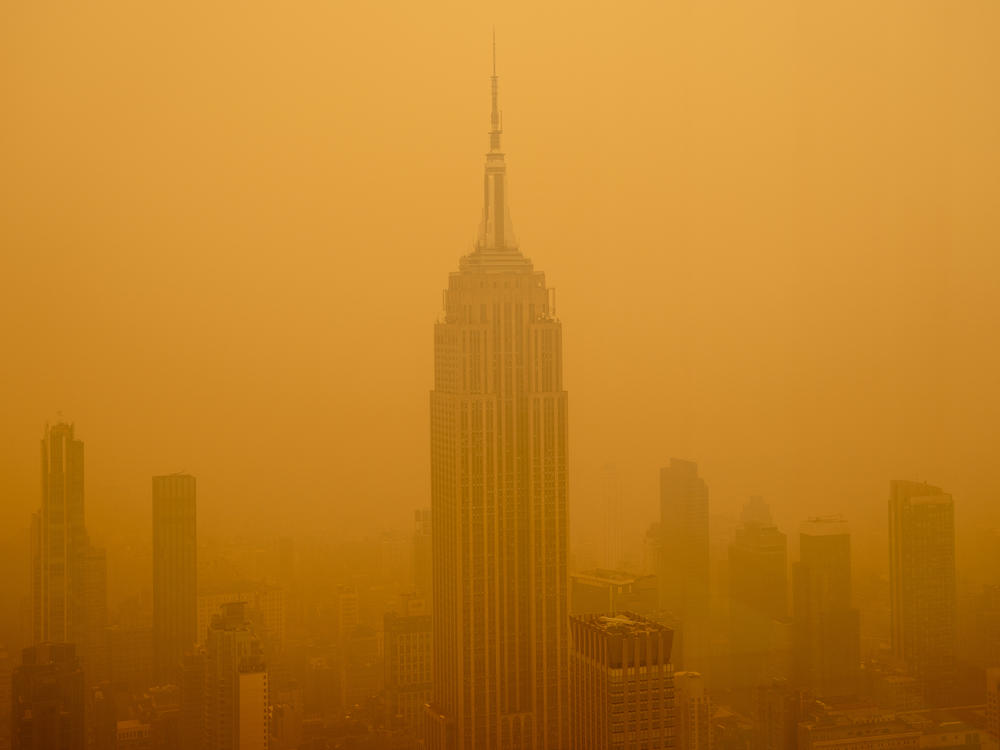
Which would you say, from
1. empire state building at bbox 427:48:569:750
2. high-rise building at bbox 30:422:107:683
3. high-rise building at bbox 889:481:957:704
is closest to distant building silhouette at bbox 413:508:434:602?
empire state building at bbox 427:48:569:750

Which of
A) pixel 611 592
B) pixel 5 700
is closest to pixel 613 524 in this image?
pixel 611 592

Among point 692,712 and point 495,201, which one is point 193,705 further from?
point 495,201

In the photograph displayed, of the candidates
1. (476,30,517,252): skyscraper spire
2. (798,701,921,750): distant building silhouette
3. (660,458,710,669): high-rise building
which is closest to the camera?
(798,701,921,750): distant building silhouette

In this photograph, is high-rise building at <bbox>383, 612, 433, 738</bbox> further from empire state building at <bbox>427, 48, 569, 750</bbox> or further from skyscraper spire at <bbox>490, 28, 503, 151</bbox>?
skyscraper spire at <bbox>490, 28, 503, 151</bbox>

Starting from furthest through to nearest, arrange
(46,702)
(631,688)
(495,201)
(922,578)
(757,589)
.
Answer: (922,578), (757,589), (495,201), (46,702), (631,688)

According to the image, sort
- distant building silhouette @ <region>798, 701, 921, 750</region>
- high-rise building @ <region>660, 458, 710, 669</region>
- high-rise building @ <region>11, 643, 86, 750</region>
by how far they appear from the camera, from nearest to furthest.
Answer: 1. high-rise building @ <region>11, 643, 86, 750</region>
2. distant building silhouette @ <region>798, 701, 921, 750</region>
3. high-rise building @ <region>660, 458, 710, 669</region>

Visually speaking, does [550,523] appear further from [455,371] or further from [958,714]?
[958,714]

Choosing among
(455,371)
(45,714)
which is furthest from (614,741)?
(45,714)
